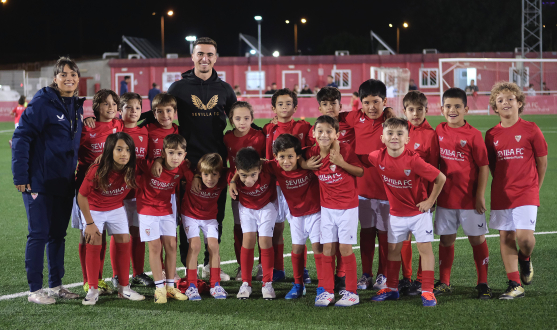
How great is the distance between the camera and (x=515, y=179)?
464 cm

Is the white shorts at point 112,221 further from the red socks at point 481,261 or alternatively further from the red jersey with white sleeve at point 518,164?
the red jersey with white sleeve at point 518,164

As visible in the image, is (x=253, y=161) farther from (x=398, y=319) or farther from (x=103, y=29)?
(x=103, y=29)

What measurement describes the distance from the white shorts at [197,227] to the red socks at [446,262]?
2.05 meters

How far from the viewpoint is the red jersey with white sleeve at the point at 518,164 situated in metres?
4.62

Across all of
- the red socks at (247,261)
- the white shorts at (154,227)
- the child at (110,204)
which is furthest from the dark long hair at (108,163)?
the red socks at (247,261)

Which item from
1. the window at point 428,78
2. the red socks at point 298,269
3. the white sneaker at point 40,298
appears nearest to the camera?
the white sneaker at point 40,298

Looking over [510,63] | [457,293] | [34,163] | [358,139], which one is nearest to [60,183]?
[34,163]

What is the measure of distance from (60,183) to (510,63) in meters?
26.1

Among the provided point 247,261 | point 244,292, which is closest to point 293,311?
point 244,292

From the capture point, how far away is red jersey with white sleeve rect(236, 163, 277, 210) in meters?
4.85

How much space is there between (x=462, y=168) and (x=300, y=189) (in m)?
1.41

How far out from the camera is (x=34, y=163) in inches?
184

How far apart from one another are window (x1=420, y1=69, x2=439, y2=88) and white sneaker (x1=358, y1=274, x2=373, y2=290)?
1341 inches

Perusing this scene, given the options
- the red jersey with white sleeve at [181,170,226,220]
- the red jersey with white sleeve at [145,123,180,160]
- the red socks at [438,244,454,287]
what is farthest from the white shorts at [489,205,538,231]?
the red jersey with white sleeve at [145,123,180,160]
